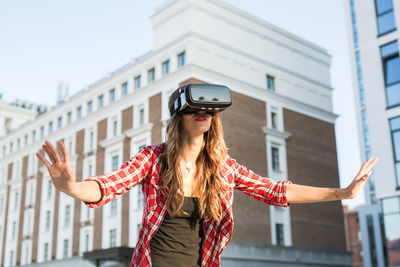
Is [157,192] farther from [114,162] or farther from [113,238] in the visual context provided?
[114,162]

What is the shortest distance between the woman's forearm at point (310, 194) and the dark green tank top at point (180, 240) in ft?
1.73

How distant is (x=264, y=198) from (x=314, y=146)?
117ft

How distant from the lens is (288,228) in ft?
109

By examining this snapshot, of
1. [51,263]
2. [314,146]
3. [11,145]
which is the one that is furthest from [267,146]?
[11,145]

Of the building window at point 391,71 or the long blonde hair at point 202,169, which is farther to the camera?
the building window at point 391,71

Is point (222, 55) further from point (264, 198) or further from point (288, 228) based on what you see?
point (264, 198)

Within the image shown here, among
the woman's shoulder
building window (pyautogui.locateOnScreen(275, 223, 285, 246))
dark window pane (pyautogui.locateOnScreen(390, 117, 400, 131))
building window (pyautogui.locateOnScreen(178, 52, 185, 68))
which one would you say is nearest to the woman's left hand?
the woman's shoulder

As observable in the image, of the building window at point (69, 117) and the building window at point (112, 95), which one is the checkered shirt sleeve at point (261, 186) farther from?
the building window at point (69, 117)

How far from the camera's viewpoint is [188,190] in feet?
8.29

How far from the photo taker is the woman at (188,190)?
2350mm

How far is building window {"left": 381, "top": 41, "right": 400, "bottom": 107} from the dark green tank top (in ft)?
72.7

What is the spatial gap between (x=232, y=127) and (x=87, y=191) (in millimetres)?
29284

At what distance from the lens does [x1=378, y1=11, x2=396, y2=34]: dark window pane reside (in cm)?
2355

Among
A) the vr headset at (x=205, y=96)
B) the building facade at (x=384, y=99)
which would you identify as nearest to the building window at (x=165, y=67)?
the building facade at (x=384, y=99)
